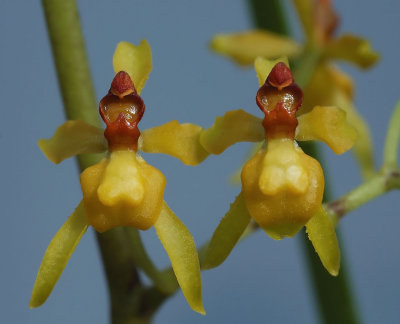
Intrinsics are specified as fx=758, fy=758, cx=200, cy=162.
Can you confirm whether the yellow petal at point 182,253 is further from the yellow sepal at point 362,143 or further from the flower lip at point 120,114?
the yellow sepal at point 362,143

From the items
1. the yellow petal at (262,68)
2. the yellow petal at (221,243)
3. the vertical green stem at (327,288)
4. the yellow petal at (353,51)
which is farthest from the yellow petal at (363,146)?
the yellow petal at (221,243)

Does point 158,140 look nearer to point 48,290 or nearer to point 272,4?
point 48,290

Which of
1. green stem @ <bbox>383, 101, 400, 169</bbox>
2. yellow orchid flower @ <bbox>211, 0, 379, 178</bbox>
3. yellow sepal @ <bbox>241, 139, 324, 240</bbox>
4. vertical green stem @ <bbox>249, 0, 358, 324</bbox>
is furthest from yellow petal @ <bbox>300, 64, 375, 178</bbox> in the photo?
yellow sepal @ <bbox>241, 139, 324, 240</bbox>

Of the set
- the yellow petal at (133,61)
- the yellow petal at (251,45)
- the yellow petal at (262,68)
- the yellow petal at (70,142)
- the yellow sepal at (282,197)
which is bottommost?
the yellow sepal at (282,197)

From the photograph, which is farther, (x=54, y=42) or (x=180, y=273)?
(x=54, y=42)

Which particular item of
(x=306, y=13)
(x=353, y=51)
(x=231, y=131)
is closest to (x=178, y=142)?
(x=231, y=131)

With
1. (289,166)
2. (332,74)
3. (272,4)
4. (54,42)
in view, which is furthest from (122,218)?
(332,74)
